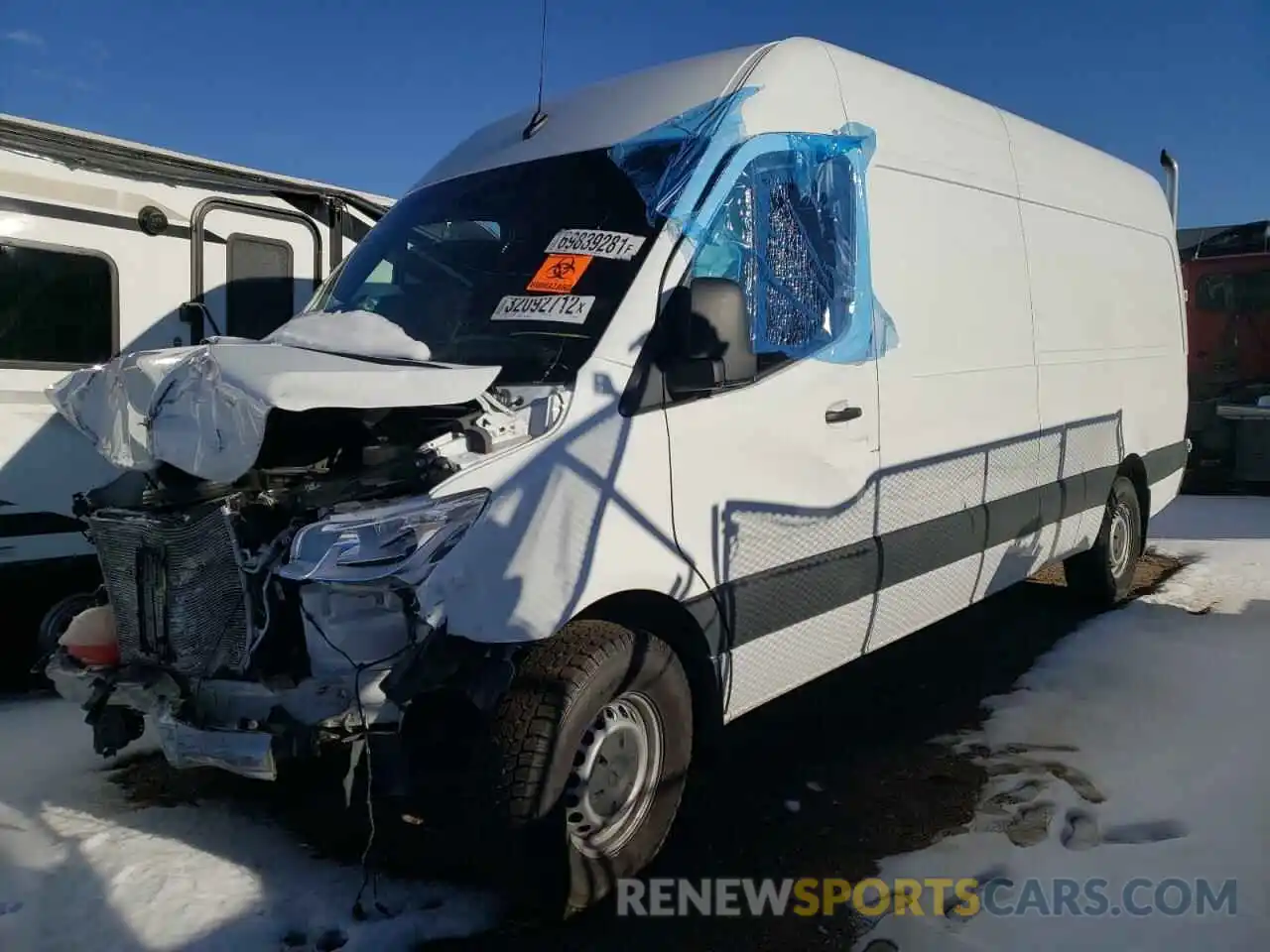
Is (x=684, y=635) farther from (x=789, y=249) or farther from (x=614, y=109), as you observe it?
(x=614, y=109)

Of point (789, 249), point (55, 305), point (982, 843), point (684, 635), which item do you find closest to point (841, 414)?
point (789, 249)

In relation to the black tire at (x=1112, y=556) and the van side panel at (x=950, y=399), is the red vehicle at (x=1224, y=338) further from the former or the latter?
the van side panel at (x=950, y=399)

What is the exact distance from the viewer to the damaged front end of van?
2.86 metres

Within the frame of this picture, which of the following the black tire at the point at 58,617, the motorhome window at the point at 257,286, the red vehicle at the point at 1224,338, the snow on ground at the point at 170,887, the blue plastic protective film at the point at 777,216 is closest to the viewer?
the snow on ground at the point at 170,887

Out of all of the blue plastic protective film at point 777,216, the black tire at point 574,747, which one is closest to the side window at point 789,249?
the blue plastic protective film at point 777,216

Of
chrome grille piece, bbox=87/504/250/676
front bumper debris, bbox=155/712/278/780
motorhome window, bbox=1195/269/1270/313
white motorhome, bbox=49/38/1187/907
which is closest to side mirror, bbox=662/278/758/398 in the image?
white motorhome, bbox=49/38/1187/907

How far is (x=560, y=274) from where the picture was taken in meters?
3.62

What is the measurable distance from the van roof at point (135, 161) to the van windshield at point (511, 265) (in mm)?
2189

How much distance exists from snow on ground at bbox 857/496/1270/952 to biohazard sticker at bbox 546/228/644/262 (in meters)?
2.30

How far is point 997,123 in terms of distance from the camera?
5.46 metres

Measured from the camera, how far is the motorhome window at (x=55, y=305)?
5.48 metres

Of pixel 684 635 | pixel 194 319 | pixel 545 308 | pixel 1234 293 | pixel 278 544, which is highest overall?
pixel 1234 293

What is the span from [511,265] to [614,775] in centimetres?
187

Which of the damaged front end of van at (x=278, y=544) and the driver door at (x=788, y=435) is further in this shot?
the driver door at (x=788, y=435)
